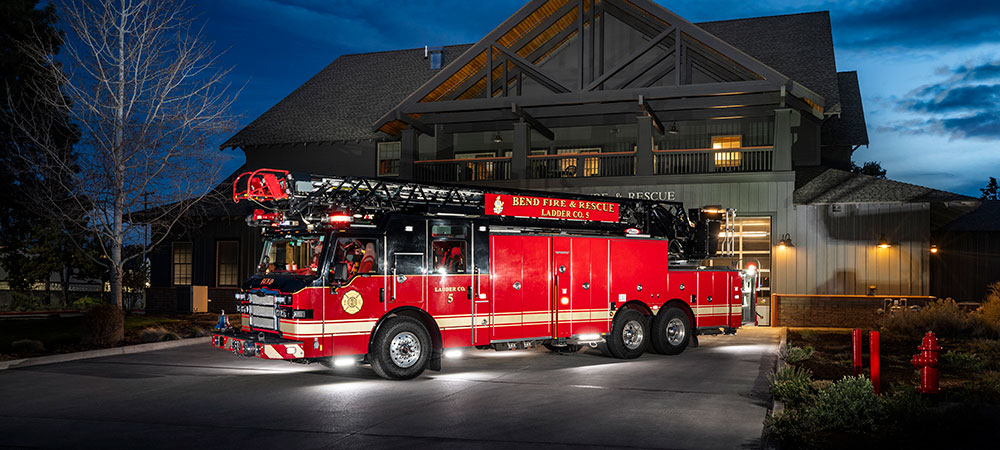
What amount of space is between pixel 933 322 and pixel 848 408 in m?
11.9

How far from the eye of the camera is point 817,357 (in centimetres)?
1540

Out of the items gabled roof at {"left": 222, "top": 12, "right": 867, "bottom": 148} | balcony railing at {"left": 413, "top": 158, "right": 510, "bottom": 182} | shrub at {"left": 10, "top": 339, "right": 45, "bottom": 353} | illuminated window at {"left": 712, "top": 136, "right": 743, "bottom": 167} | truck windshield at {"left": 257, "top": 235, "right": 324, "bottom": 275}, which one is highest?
gabled roof at {"left": 222, "top": 12, "right": 867, "bottom": 148}

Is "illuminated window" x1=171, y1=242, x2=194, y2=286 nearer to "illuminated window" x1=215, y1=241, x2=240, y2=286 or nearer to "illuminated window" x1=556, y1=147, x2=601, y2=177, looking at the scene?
"illuminated window" x1=215, y1=241, x2=240, y2=286

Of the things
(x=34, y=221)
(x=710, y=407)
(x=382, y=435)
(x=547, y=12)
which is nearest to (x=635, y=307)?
(x=710, y=407)

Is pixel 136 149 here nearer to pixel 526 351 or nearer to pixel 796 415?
pixel 526 351

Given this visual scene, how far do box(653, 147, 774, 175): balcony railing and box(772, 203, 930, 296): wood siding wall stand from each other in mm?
2504

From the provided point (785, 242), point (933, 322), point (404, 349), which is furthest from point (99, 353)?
point (933, 322)

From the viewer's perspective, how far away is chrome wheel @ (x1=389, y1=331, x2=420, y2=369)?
1308 centimetres

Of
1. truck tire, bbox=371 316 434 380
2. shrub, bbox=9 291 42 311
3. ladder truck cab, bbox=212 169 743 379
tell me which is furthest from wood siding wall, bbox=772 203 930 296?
shrub, bbox=9 291 42 311

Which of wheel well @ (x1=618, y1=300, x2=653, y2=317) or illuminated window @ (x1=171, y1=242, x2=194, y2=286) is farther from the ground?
illuminated window @ (x1=171, y1=242, x2=194, y2=286)

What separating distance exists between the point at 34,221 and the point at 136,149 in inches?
670

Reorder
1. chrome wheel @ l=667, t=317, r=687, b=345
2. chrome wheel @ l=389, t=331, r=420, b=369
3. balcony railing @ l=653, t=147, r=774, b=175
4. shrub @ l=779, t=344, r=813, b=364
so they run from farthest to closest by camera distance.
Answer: balcony railing @ l=653, t=147, r=774, b=175, chrome wheel @ l=667, t=317, r=687, b=345, shrub @ l=779, t=344, r=813, b=364, chrome wheel @ l=389, t=331, r=420, b=369

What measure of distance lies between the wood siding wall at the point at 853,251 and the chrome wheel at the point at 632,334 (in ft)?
29.8

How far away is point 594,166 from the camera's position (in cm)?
2894
